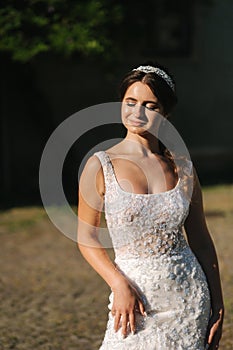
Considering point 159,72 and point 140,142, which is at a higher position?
point 159,72

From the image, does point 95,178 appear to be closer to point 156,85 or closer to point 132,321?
point 156,85

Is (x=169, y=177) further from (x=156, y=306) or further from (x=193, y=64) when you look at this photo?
(x=193, y=64)

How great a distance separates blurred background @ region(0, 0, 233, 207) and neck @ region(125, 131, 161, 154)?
812cm

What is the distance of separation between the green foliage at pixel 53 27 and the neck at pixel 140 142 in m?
6.75

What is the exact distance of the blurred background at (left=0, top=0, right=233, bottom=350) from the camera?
6.33m

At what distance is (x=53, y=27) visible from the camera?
386 inches

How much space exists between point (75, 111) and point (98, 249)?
11.8 m

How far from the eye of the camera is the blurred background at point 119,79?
1287cm

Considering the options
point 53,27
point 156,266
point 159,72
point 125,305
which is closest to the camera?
point 125,305

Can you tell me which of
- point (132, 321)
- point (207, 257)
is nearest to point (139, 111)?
point (207, 257)

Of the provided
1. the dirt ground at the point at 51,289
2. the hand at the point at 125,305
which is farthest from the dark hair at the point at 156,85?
the dirt ground at the point at 51,289

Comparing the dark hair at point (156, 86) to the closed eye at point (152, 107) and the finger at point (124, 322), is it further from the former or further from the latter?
the finger at point (124, 322)

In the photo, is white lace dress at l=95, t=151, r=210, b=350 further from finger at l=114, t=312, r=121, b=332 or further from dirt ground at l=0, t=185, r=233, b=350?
dirt ground at l=0, t=185, r=233, b=350

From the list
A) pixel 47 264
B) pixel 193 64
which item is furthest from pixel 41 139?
pixel 47 264
